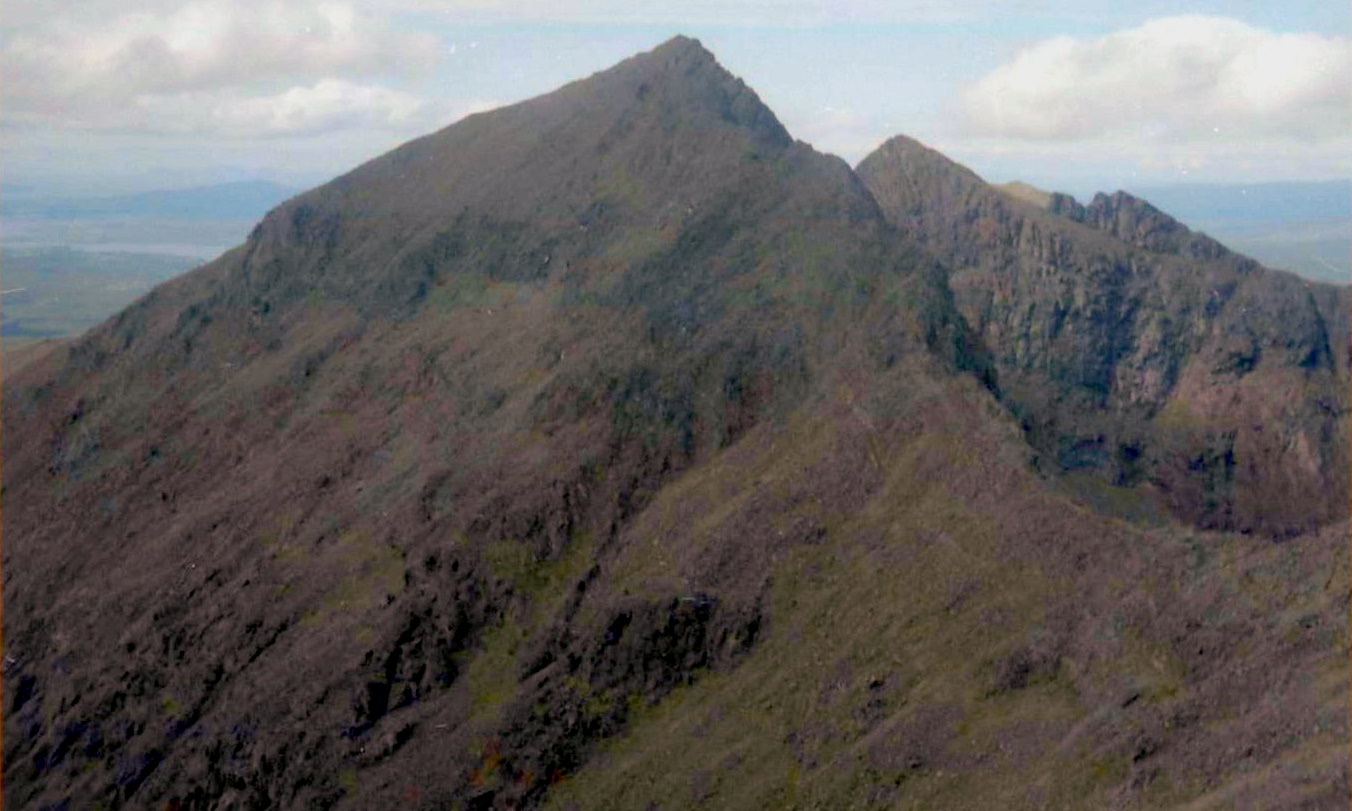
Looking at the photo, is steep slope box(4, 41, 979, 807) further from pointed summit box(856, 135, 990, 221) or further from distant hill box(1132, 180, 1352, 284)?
distant hill box(1132, 180, 1352, 284)

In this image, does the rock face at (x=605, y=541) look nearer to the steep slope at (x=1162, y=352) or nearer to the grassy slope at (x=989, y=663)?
the grassy slope at (x=989, y=663)

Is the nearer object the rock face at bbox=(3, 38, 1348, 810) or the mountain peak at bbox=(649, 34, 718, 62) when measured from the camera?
the rock face at bbox=(3, 38, 1348, 810)

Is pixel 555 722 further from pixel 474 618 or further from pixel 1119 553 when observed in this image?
pixel 1119 553

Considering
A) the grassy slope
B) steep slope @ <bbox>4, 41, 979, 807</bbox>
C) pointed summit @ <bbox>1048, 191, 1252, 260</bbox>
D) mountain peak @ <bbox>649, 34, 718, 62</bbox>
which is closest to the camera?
the grassy slope

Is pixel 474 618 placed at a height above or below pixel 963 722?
above

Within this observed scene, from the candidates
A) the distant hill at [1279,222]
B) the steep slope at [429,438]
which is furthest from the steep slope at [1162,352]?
the distant hill at [1279,222]

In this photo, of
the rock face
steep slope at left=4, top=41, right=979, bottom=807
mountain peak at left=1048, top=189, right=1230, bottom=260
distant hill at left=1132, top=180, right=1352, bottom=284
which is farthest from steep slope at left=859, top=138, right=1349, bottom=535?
distant hill at left=1132, top=180, right=1352, bottom=284

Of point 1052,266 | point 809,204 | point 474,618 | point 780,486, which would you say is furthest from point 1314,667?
point 1052,266
